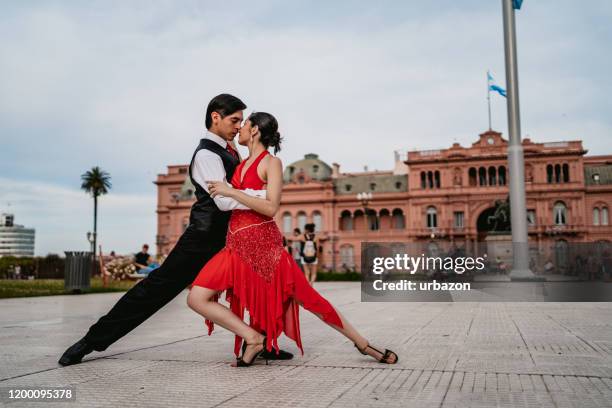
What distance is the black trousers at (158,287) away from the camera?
3.71m

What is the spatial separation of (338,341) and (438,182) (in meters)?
50.9

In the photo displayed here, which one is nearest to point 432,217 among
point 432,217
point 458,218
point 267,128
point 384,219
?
point 432,217

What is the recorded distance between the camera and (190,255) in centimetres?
371

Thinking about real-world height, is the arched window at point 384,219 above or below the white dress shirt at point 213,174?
above

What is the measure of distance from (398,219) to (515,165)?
45.6 meters

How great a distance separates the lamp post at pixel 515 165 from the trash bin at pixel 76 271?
31.7 feet

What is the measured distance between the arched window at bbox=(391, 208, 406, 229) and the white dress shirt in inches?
2112

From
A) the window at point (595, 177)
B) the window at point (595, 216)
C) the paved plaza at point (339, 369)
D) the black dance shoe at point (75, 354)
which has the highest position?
the window at point (595, 177)

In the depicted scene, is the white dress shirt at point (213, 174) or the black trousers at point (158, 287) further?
the black trousers at point (158, 287)

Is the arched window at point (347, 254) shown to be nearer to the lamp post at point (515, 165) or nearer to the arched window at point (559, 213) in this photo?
the arched window at point (559, 213)

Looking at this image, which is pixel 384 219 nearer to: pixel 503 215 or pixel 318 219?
pixel 318 219

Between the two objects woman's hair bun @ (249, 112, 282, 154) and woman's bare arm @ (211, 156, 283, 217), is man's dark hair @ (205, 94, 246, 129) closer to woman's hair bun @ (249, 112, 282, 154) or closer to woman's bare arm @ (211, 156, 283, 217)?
woman's hair bun @ (249, 112, 282, 154)

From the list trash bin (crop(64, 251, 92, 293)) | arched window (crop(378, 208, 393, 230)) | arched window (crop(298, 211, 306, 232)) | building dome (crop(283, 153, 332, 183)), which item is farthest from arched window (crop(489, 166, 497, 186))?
trash bin (crop(64, 251, 92, 293))

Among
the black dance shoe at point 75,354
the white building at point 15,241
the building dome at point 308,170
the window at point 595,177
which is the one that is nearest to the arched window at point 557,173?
the window at point 595,177
